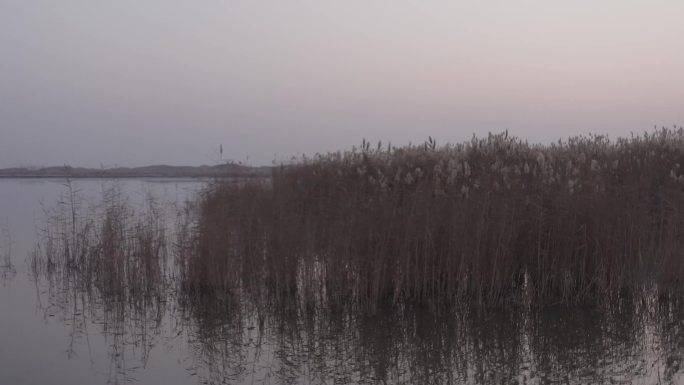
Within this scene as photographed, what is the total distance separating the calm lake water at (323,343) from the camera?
19.1 feet

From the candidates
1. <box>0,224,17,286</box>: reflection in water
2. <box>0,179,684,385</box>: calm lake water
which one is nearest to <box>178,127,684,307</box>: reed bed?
<box>0,179,684,385</box>: calm lake water

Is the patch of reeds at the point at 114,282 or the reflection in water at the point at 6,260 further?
the reflection in water at the point at 6,260

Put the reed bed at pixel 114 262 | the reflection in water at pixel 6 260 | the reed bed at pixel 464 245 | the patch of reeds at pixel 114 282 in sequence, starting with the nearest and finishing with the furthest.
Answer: the patch of reeds at pixel 114 282
the reed bed at pixel 464 245
the reed bed at pixel 114 262
the reflection in water at pixel 6 260

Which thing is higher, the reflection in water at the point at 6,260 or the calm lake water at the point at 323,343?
the reflection in water at the point at 6,260

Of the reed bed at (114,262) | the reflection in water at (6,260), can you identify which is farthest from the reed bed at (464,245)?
the reflection in water at (6,260)

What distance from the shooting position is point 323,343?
6.77 m

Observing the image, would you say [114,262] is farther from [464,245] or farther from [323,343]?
[464,245]

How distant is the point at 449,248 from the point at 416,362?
2160mm

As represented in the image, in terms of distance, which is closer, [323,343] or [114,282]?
[323,343]

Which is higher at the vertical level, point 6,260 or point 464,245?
point 464,245

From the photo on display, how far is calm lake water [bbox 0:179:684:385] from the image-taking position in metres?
5.83

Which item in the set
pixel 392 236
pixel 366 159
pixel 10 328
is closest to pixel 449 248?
pixel 392 236

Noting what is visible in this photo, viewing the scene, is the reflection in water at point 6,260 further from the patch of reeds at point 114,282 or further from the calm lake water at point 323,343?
the calm lake water at point 323,343

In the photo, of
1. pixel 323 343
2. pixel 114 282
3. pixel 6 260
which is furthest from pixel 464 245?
pixel 6 260
